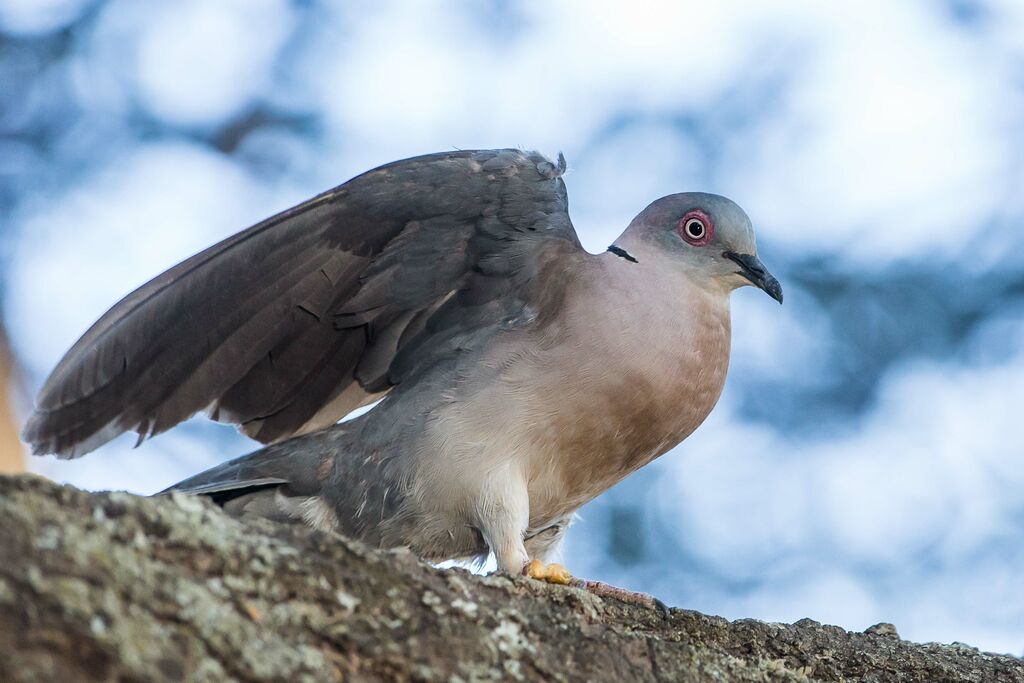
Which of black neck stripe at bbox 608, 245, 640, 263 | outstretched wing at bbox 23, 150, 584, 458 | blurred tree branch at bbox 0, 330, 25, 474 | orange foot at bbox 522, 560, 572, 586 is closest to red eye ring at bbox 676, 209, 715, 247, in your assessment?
black neck stripe at bbox 608, 245, 640, 263

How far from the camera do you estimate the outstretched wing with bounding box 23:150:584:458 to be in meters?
4.77

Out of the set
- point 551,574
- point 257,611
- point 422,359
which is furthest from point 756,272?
point 257,611

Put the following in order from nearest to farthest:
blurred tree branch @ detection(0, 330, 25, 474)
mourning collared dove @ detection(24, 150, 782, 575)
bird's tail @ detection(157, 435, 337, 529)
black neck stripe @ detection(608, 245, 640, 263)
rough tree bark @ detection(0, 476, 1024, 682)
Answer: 1. rough tree bark @ detection(0, 476, 1024, 682)
2. mourning collared dove @ detection(24, 150, 782, 575)
3. bird's tail @ detection(157, 435, 337, 529)
4. black neck stripe @ detection(608, 245, 640, 263)
5. blurred tree branch @ detection(0, 330, 25, 474)

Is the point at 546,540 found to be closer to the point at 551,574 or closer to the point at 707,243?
the point at 551,574

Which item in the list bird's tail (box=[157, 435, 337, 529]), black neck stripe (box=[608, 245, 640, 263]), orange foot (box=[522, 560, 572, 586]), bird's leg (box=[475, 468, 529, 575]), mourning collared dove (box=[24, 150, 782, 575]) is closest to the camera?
orange foot (box=[522, 560, 572, 586])

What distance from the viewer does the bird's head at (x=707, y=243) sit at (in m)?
5.27

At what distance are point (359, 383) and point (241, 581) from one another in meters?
2.75

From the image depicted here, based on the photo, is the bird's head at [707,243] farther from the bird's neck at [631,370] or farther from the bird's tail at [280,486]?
the bird's tail at [280,486]

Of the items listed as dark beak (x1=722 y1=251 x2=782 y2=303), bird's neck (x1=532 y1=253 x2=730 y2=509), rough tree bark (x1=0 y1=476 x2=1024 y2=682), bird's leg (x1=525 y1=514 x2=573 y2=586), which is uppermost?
dark beak (x1=722 y1=251 x2=782 y2=303)

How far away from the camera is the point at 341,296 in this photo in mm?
5047

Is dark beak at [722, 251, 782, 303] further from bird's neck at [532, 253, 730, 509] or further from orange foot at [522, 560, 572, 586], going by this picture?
orange foot at [522, 560, 572, 586]

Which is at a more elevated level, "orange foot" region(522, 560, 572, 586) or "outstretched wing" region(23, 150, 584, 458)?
"outstretched wing" region(23, 150, 584, 458)

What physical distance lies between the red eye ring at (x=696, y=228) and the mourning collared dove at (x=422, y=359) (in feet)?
0.25

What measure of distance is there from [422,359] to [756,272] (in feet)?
5.13
